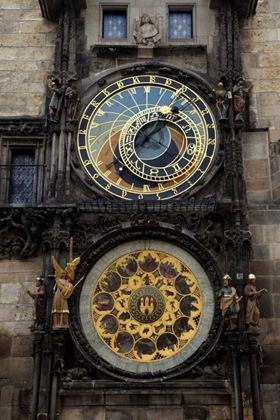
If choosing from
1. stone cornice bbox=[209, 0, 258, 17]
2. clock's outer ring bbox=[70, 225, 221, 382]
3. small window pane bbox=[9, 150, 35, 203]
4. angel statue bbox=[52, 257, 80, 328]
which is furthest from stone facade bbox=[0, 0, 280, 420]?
angel statue bbox=[52, 257, 80, 328]

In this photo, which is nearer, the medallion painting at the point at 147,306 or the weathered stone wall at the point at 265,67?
the medallion painting at the point at 147,306

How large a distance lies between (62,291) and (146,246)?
5.34 ft

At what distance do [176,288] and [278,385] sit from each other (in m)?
2.13

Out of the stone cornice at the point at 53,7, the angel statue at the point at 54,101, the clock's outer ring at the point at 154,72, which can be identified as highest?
the stone cornice at the point at 53,7

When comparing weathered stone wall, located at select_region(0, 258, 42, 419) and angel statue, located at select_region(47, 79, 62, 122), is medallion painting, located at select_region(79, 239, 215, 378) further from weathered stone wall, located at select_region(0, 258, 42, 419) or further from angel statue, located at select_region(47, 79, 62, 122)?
angel statue, located at select_region(47, 79, 62, 122)

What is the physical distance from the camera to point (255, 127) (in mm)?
12922

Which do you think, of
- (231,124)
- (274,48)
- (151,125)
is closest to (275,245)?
(231,124)

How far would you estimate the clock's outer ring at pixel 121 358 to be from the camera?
433 inches

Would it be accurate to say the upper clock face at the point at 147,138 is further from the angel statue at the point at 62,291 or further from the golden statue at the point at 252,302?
the golden statue at the point at 252,302

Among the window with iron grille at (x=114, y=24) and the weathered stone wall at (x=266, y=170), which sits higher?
the window with iron grille at (x=114, y=24)

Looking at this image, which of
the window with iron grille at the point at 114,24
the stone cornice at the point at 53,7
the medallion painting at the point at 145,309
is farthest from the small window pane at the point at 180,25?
the medallion painting at the point at 145,309

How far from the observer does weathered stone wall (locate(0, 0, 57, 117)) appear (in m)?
13.2

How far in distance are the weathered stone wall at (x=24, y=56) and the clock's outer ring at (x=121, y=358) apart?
3139mm

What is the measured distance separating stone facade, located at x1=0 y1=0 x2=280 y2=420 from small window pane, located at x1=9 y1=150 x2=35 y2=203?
0.76 metres
